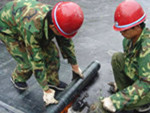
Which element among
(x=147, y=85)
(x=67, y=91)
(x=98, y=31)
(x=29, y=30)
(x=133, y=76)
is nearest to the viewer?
(x=147, y=85)

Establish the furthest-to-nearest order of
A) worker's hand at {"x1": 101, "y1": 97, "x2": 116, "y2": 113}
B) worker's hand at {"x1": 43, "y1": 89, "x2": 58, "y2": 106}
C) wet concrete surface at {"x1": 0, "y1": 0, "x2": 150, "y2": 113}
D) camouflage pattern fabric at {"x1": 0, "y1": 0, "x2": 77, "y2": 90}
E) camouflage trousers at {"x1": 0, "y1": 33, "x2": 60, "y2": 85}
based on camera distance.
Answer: wet concrete surface at {"x1": 0, "y1": 0, "x2": 150, "y2": 113}, camouflage trousers at {"x1": 0, "y1": 33, "x2": 60, "y2": 85}, worker's hand at {"x1": 43, "y1": 89, "x2": 58, "y2": 106}, camouflage pattern fabric at {"x1": 0, "y1": 0, "x2": 77, "y2": 90}, worker's hand at {"x1": 101, "y1": 97, "x2": 116, "y2": 113}

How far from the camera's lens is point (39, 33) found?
7.20ft

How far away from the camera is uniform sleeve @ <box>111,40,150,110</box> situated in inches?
76.2

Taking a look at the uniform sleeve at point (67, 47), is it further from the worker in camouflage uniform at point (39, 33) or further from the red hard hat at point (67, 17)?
the red hard hat at point (67, 17)

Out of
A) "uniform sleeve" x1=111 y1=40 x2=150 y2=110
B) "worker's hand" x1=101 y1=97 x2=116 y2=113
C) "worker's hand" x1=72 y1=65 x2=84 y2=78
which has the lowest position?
"worker's hand" x1=72 y1=65 x2=84 y2=78

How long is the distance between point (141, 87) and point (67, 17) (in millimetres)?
1112

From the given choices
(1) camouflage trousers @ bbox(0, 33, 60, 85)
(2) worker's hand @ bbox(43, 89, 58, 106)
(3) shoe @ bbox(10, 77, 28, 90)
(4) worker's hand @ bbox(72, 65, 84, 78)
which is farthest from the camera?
(3) shoe @ bbox(10, 77, 28, 90)

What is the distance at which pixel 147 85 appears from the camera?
1965mm

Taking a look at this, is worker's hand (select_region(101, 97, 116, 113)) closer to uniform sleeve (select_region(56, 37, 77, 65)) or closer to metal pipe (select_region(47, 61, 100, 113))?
metal pipe (select_region(47, 61, 100, 113))

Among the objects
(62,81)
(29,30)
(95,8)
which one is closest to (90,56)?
(62,81)

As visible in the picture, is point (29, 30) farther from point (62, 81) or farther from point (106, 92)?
point (106, 92)

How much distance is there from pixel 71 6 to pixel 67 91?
1.33 metres

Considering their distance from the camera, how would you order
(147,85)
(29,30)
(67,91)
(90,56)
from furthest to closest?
(90,56) < (67,91) < (29,30) < (147,85)

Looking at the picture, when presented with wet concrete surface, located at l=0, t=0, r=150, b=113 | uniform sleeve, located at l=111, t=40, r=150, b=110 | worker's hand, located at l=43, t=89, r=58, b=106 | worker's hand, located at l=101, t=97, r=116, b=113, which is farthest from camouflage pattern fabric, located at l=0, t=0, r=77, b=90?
uniform sleeve, located at l=111, t=40, r=150, b=110
